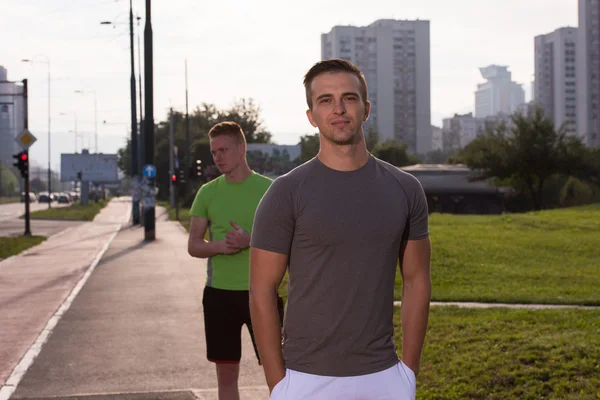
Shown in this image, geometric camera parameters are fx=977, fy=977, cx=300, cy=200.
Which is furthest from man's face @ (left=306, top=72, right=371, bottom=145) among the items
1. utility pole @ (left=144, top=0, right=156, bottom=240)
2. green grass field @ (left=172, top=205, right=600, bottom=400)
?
utility pole @ (left=144, top=0, right=156, bottom=240)

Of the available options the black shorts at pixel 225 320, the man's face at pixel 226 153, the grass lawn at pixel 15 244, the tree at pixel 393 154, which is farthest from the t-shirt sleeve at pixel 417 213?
the tree at pixel 393 154

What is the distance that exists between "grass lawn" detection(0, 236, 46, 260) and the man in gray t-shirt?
21407 millimetres

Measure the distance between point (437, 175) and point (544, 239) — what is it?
40.6 m

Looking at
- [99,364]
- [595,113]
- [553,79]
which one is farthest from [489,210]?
[553,79]

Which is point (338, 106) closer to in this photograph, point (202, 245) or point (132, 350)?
point (202, 245)

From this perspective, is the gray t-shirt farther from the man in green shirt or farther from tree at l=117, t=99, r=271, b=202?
tree at l=117, t=99, r=271, b=202

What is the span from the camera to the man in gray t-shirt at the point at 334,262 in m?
3.27

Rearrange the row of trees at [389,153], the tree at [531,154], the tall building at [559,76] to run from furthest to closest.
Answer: the tall building at [559,76]
the row of trees at [389,153]
the tree at [531,154]

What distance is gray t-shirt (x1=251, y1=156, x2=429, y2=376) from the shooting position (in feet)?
10.7

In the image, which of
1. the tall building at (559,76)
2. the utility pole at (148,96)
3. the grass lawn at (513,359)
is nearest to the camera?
the grass lawn at (513,359)

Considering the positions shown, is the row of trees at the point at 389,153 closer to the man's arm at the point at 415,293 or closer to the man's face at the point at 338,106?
the man's arm at the point at 415,293

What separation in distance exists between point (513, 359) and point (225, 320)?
2.92 meters

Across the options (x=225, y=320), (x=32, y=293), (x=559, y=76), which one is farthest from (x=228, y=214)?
(x=559, y=76)

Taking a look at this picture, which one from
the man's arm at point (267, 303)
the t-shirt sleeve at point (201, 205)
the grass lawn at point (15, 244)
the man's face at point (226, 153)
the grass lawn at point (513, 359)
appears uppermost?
the man's face at point (226, 153)
